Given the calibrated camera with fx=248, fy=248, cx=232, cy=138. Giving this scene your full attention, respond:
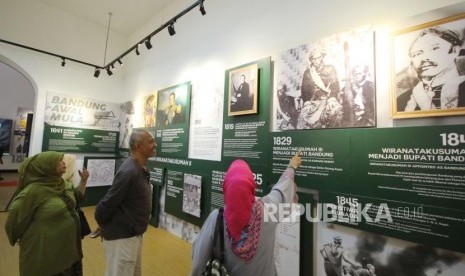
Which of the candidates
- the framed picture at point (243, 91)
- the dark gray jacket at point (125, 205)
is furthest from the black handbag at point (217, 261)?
the framed picture at point (243, 91)

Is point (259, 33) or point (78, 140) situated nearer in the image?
point (259, 33)

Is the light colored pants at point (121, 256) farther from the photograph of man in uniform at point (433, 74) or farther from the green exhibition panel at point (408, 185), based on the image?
the photograph of man in uniform at point (433, 74)

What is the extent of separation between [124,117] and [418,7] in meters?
5.77

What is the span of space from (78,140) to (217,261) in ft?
17.9

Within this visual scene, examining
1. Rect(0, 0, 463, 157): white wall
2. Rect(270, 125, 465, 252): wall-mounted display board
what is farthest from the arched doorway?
Rect(270, 125, 465, 252): wall-mounted display board

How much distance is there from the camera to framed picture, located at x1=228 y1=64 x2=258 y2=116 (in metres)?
2.97

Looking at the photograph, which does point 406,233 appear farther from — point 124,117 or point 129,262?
point 124,117

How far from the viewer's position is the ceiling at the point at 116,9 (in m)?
5.01

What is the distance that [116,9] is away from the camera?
527 cm

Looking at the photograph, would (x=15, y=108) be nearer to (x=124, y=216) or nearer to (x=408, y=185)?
(x=124, y=216)

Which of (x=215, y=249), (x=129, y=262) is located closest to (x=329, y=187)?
(x=215, y=249)

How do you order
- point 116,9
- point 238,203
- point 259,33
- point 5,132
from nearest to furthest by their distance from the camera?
point 238,203, point 259,33, point 116,9, point 5,132

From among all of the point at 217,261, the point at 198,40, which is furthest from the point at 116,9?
the point at 217,261

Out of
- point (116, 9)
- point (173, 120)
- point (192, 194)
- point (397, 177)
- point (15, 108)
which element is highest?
point (116, 9)
